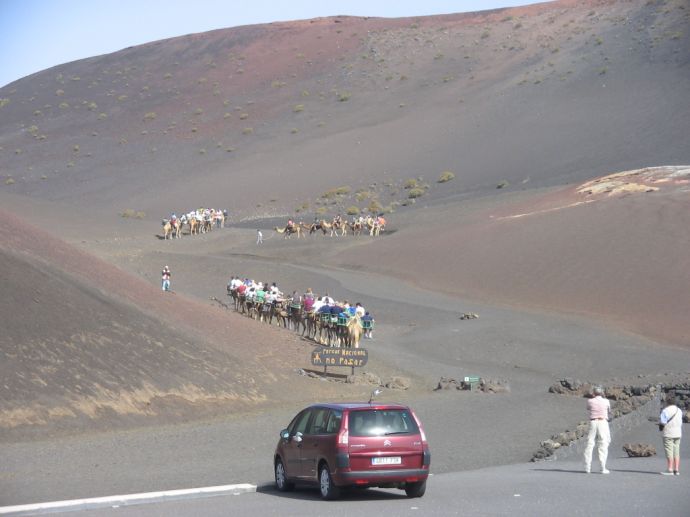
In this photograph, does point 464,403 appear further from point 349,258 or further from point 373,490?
point 349,258

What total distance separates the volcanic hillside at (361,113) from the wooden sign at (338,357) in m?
54.5

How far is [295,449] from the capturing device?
16.3 meters

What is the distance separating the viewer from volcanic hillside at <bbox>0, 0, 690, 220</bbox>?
95.2 metres

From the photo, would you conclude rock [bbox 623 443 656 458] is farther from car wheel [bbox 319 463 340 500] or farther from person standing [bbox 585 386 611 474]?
car wheel [bbox 319 463 340 500]

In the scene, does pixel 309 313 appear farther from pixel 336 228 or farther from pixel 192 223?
pixel 192 223

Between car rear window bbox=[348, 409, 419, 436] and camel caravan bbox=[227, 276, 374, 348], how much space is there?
2034cm

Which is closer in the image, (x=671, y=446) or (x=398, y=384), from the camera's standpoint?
(x=671, y=446)

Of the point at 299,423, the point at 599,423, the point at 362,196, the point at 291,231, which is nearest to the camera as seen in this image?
the point at 299,423

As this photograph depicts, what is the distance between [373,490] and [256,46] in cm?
14058

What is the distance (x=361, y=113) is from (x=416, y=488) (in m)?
107

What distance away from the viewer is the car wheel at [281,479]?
16.6 metres

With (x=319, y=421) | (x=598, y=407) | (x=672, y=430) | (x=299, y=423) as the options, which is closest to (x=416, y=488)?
(x=319, y=421)

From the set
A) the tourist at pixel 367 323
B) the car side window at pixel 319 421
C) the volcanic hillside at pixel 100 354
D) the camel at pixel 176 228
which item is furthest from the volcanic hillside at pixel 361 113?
the car side window at pixel 319 421

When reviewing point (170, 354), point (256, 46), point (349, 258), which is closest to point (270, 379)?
point (170, 354)
